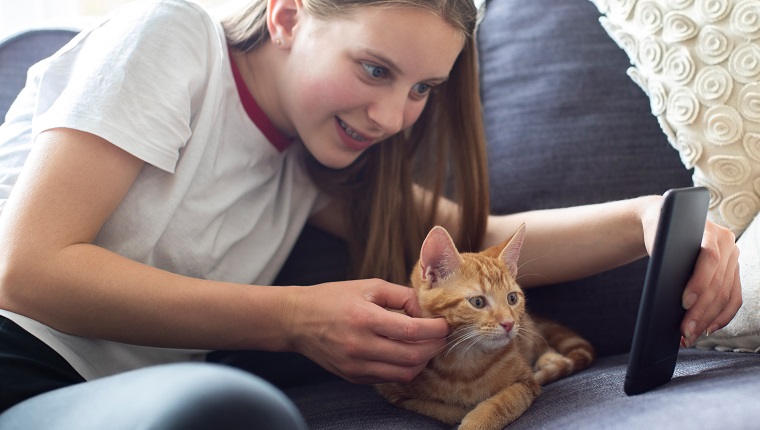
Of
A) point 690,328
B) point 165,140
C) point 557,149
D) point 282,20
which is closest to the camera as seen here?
point 690,328

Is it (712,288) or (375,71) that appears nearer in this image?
(712,288)

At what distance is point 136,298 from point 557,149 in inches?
36.0

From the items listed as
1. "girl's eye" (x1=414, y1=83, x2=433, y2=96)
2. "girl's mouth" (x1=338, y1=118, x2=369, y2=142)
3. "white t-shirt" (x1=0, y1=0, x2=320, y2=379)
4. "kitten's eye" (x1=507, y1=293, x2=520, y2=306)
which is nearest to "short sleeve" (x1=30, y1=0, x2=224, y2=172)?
"white t-shirt" (x1=0, y1=0, x2=320, y2=379)

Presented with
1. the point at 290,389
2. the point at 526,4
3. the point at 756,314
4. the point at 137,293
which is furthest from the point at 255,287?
the point at 526,4

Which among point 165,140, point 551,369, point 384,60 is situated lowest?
point 551,369

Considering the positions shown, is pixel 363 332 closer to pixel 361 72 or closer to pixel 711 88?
pixel 361 72

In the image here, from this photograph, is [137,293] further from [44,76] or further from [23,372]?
[44,76]

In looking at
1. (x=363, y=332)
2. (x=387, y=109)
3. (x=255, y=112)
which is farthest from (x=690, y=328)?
(x=255, y=112)

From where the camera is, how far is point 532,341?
1.27 m

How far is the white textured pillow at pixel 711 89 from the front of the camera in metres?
1.30

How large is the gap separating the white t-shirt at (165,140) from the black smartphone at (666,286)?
732mm

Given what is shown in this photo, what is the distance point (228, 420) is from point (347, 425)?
1.50 feet

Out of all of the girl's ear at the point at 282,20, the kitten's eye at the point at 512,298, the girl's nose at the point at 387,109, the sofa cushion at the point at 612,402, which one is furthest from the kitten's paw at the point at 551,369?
the girl's ear at the point at 282,20

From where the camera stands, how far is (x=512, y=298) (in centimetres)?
115
